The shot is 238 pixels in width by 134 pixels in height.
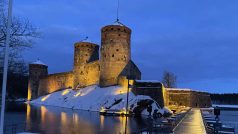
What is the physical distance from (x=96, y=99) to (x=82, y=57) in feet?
56.6

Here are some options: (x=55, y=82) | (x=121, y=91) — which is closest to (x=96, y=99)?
(x=121, y=91)

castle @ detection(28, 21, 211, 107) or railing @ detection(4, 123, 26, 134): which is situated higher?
castle @ detection(28, 21, 211, 107)

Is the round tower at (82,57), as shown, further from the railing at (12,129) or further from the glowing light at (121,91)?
the railing at (12,129)

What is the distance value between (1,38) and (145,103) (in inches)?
1454

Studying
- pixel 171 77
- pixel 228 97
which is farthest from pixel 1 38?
pixel 228 97

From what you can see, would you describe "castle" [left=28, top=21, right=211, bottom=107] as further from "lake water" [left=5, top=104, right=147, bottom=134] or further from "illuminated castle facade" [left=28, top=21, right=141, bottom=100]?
"lake water" [left=5, top=104, right=147, bottom=134]

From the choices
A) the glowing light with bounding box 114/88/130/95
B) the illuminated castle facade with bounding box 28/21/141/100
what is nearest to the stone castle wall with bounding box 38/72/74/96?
the illuminated castle facade with bounding box 28/21/141/100

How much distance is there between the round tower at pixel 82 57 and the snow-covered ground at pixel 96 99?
3013mm

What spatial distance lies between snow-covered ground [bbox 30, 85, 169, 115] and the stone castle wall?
3004 mm

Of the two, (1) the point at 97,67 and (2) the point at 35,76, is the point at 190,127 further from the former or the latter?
(2) the point at 35,76

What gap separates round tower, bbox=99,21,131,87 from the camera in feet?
201

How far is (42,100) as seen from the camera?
80500mm

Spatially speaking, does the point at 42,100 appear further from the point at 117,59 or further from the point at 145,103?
the point at 145,103

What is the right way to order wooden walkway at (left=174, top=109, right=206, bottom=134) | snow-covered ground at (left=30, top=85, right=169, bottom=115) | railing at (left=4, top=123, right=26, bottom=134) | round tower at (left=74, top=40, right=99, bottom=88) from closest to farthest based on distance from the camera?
railing at (left=4, top=123, right=26, bottom=134) < wooden walkway at (left=174, top=109, right=206, bottom=134) < snow-covered ground at (left=30, top=85, right=169, bottom=115) < round tower at (left=74, top=40, right=99, bottom=88)
